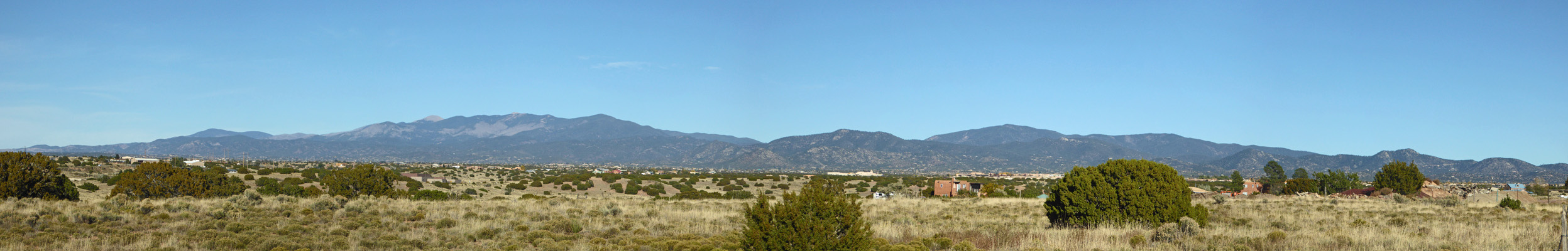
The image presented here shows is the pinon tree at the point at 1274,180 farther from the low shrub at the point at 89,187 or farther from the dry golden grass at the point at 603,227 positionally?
the low shrub at the point at 89,187

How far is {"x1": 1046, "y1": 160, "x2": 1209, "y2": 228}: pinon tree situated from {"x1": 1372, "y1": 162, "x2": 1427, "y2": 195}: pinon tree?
3800 centimetres

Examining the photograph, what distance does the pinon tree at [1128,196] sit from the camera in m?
17.5

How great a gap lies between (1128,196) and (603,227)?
35.2ft

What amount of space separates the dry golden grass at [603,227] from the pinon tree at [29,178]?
6.22ft

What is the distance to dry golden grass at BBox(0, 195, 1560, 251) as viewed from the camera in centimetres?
1405

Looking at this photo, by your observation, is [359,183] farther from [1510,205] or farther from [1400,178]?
[1400,178]

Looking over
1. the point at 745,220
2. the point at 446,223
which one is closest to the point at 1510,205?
the point at 745,220

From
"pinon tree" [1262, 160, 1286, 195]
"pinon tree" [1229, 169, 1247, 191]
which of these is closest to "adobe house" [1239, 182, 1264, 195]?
"pinon tree" [1229, 169, 1247, 191]

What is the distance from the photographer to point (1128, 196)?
17469 mm

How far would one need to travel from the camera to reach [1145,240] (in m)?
14.1

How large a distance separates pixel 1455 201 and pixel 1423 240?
21146 mm

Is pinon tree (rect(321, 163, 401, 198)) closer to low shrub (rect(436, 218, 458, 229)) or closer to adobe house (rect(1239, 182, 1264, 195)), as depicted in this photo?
low shrub (rect(436, 218, 458, 229))

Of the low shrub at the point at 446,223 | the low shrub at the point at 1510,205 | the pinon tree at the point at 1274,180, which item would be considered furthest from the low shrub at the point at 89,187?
the pinon tree at the point at 1274,180

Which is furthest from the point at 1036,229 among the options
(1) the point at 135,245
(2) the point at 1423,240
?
(1) the point at 135,245
